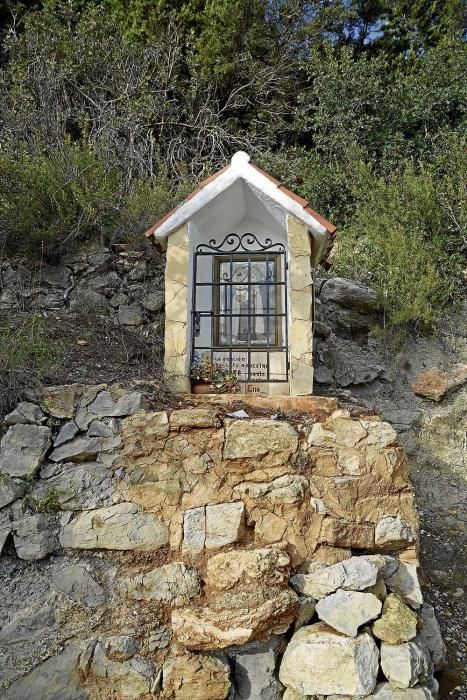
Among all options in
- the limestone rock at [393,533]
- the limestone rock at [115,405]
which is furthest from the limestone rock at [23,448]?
the limestone rock at [393,533]

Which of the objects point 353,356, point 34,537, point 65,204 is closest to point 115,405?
point 34,537

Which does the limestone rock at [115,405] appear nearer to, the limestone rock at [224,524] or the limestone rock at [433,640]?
the limestone rock at [224,524]

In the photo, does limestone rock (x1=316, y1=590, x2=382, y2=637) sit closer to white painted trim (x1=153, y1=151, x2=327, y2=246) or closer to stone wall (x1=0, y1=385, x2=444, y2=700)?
stone wall (x1=0, y1=385, x2=444, y2=700)

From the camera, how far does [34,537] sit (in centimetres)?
351

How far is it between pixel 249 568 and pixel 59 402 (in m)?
1.83

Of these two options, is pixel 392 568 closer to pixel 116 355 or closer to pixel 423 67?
pixel 116 355

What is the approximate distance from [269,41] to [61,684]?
1064 centimetres

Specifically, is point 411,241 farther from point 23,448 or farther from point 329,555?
point 23,448

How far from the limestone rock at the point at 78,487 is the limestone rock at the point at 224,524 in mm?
714

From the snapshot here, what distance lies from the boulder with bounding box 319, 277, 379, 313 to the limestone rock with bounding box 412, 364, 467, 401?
3.82 ft

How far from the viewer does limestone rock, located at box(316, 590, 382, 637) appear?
10.2 feet

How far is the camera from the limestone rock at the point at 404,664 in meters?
2.94

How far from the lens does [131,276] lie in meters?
7.04

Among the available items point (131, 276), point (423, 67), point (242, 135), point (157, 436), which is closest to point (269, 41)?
point (242, 135)
